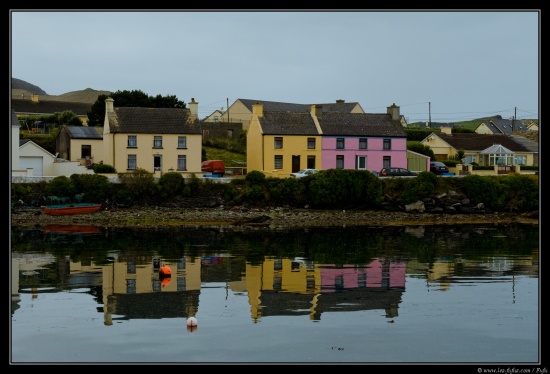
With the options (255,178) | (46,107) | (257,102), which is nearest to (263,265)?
(255,178)

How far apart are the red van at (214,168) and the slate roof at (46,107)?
40568 millimetres

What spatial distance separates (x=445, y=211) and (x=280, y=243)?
934 inches

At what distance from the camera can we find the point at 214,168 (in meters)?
73.6

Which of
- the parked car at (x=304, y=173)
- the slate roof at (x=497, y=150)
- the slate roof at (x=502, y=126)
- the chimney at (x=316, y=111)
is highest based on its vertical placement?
the slate roof at (x=502, y=126)

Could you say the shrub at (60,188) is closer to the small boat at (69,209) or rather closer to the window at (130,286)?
the small boat at (69,209)

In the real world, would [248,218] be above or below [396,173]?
below

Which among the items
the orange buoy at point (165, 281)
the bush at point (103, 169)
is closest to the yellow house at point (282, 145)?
the bush at point (103, 169)

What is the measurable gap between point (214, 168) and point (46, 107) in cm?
5042

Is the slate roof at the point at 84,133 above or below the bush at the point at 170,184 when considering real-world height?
above

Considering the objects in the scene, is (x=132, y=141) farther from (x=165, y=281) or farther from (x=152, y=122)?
(x=165, y=281)

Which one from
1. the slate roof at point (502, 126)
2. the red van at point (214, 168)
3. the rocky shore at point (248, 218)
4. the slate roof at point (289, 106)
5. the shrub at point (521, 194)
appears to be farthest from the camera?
the slate roof at point (502, 126)

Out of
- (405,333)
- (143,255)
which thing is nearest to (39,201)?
(143,255)

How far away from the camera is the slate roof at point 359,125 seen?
77812 mm
